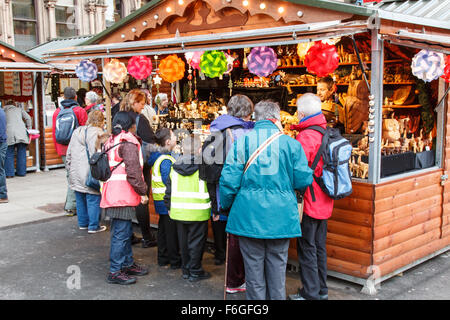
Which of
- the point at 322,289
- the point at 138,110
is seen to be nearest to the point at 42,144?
the point at 138,110

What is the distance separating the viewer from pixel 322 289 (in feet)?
15.7

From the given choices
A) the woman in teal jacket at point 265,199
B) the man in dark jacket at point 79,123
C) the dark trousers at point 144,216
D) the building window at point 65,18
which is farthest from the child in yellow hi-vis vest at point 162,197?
the building window at point 65,18

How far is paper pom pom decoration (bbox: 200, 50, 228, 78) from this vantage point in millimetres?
6609

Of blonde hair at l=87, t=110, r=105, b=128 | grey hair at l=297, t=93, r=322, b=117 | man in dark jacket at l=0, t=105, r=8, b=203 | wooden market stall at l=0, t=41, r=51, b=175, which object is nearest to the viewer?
grey hair at l=297, t=93, r=322, b=117

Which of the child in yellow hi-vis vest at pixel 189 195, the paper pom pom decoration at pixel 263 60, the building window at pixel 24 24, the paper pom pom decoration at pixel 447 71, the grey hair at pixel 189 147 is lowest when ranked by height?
the child in yellow hi-vis vest at pixel 189 195

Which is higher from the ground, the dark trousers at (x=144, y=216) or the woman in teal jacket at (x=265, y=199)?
the woman in teal jacket at (x=265, y=199)

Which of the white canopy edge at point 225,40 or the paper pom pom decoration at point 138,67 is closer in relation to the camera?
the white canopy edge at point 225,40

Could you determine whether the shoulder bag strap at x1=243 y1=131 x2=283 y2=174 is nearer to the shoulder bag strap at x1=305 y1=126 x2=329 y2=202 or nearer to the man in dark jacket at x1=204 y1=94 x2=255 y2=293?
the shoulder bag strap at x1=305 y1=126 x2=329 y2=202

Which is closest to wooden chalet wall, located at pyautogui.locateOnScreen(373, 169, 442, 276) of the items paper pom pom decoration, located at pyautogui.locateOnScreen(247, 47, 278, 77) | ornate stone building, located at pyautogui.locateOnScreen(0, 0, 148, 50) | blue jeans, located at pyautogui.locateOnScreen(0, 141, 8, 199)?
paper pom pom decoration, located at pyautogui.locateOnScreen(247, 47, 278, 77)

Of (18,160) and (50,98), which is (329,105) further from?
(50,98)

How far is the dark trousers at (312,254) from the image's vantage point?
4574 millimetres

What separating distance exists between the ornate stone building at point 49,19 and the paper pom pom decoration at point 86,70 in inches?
336

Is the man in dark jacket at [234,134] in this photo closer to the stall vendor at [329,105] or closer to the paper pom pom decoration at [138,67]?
the stall vendor at [329,105]

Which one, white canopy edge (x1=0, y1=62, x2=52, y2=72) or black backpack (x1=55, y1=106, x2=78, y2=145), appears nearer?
black backpack (x1=55, y1=106, x2=78, y2=145)
